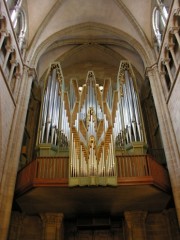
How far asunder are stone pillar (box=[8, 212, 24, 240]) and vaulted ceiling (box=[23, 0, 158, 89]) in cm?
656

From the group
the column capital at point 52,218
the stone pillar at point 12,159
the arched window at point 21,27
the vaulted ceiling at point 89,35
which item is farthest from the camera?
the vaulted ceiling at point 89,35

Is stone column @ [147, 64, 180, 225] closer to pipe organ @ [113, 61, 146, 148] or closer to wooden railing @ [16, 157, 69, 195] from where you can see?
pipe organ @ [113, 61, 146, 148]

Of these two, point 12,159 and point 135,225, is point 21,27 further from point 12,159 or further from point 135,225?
point 135,225

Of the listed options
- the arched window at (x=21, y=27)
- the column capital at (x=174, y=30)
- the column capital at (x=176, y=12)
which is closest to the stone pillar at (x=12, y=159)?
the arched window at (x=21, y=27)

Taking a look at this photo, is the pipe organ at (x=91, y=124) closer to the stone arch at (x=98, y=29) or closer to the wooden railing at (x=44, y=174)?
the wooden railing at (x=44, y=174)

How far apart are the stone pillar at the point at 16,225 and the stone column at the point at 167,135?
5719mm

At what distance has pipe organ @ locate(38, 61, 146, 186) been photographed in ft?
27.7

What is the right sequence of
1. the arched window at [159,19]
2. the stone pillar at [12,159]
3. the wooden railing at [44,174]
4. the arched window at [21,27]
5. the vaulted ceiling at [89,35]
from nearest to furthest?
the stone pillar at [12,159], the wooden railing at [44,174], the arched window at [159,19], the arched window at [21,27], the vaulted ceiling at [89,35]

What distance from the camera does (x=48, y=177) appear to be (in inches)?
337

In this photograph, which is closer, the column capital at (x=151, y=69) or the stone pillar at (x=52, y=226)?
the stone pillar at (x=52, y=226)

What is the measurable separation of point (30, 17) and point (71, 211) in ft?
29.8

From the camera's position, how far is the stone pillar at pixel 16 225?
968cm

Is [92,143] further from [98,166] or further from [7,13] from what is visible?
[7,13]

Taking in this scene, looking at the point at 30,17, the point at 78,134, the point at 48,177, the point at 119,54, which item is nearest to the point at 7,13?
the point at 30,17
